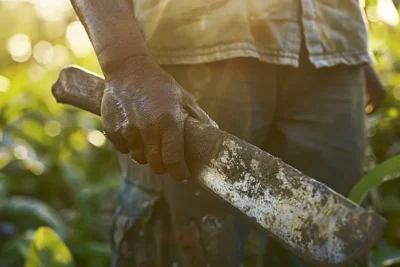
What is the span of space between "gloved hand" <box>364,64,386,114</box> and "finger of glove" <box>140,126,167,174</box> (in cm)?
104

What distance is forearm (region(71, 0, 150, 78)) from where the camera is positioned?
4.26ft

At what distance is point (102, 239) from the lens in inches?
120

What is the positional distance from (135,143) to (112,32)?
250 mm

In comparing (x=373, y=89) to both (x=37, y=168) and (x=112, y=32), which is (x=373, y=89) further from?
(x=37, y=168)

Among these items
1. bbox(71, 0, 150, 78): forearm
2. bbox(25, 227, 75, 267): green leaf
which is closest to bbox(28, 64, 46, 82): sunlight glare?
bbox(25, 227, 75, 267): green leaf

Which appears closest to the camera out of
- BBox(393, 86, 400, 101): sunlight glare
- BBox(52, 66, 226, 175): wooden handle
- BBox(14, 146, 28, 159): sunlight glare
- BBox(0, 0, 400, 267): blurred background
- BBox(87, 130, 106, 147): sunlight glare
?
BBox(52, 66, 226, 175): wooden handle

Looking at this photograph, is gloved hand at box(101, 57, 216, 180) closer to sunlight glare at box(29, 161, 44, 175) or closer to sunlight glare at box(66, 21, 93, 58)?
sunlight glare at box(29, 161, 44, 175)

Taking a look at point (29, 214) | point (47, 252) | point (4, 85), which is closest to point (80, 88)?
Result: point (47, 252)

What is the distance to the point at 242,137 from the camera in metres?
1.53

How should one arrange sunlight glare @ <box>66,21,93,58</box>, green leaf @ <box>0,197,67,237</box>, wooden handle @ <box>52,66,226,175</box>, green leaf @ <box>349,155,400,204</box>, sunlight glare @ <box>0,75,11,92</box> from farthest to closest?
sunlight glare @ <box>66,21,93,58</box> → sunlight glare @ <box>0,75,11,92</box> → green leaf @ <box>0,197,67,237</box> → green leaf @ <box>349,155,400,204</box> → wooden handle @ <box>52,66,226,175</box>

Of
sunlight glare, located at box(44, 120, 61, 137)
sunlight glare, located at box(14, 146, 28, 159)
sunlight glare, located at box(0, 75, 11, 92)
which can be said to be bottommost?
sunlight glare, located at box(0, 75, 11, 92)

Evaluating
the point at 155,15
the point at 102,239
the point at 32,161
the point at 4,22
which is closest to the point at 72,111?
the point at 32,161

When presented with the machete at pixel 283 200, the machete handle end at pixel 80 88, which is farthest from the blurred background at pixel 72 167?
the machete at pixel 283 200

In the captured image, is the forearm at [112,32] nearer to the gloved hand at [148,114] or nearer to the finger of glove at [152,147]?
the gloved hand at [148,114]
